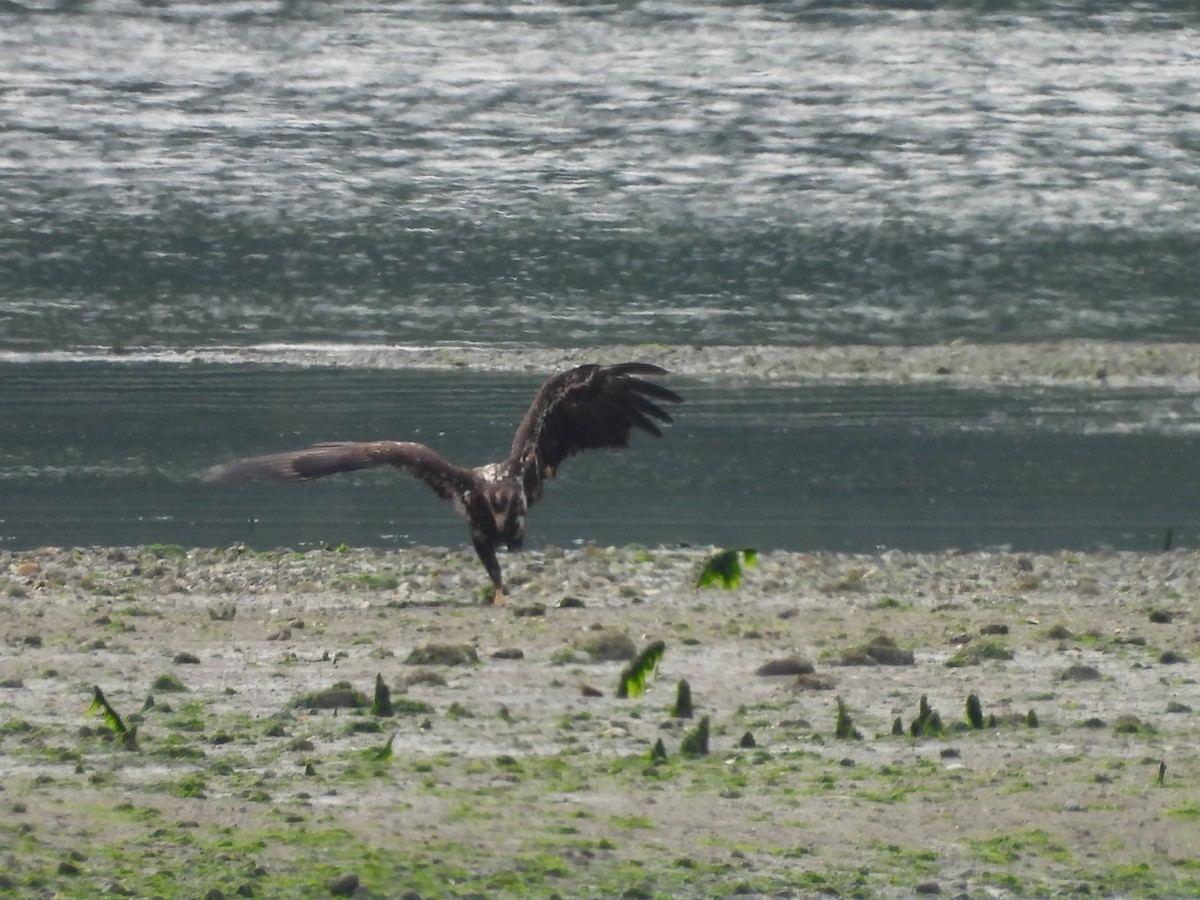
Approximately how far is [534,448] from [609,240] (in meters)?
16.8

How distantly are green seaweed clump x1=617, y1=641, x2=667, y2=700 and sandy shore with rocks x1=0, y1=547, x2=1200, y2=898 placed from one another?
0.19 ft

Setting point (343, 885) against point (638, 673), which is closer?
point (343, 885)

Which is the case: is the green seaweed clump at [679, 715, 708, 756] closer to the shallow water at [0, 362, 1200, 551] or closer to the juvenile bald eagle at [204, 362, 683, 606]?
the juvenile bald eagle at [204, 362, 683, 606]

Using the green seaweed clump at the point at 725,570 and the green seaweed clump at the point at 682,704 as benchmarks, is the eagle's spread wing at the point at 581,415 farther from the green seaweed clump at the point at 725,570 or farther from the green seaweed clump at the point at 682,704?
the green seaweed clump at the point at 682,704

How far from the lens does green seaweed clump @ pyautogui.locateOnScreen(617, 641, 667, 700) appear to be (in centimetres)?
819

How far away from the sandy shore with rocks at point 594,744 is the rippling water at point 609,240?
145 inches

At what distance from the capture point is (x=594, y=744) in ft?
24.3

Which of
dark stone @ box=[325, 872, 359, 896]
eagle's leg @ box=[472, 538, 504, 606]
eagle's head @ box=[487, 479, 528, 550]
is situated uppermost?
dark stone @ box=[325, 872, 359, 896]

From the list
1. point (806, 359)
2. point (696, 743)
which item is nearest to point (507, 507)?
point (696, 743)

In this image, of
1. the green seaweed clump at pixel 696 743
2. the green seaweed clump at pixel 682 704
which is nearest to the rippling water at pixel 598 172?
the green seaweed clump at pixel 682 704

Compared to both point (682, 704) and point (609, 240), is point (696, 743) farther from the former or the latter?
point (609, 240)

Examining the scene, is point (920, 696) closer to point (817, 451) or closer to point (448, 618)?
point (448, 618)

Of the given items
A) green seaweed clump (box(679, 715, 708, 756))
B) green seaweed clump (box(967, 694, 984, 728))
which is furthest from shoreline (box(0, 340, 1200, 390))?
green seaweed clump (box(679, 715, 708, 756))

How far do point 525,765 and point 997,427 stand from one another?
1207 centimetres
